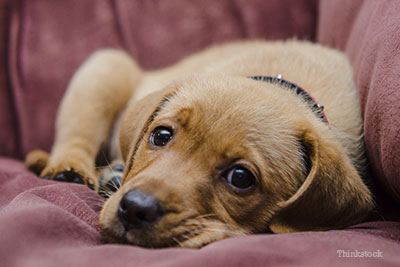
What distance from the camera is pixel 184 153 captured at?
7.09 feet

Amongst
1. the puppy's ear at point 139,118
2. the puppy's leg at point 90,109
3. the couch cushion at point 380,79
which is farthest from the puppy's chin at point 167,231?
the puppy's leg at point 90,109

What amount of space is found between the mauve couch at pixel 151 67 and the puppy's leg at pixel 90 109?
0.92 feet

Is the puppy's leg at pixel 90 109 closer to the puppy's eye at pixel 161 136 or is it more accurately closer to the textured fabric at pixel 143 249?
the puppy's eye at pixel 161 136

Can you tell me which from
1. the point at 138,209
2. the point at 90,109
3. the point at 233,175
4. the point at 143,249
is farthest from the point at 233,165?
the point at 90,109

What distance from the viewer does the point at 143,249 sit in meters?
1.72

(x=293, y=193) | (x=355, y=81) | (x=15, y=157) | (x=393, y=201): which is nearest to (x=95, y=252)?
(x=293, y=193)

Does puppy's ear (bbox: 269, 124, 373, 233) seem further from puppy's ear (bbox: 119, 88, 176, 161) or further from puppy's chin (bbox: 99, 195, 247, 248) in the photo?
puppy's ear (bbox: 119, 88, 176, 161)

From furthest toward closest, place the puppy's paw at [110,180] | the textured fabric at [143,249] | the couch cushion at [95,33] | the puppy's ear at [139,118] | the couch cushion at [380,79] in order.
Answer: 1. the couch cushion at [95,33]
2. the puppy's paw at [110,180]
3. the puppy's ear at [139,118]
4. the couch cushion at [380,79]
5. the textured fabric at [143,249]

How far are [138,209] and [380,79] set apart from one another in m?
1.38

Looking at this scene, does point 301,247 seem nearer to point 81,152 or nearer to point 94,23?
point 81,152

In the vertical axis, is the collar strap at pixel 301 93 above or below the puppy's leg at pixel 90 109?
above

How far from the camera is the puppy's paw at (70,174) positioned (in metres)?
2.90

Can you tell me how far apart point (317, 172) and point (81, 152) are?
75.3 inches

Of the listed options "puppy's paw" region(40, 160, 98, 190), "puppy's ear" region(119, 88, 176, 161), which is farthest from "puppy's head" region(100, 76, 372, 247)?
"puppy's paw" region(40, 160, 98, 190)
